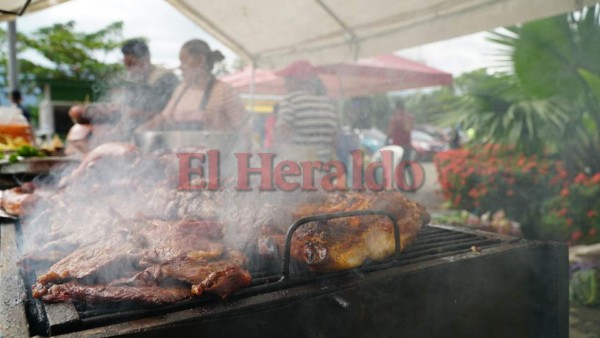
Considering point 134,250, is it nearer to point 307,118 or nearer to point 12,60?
point 307,118

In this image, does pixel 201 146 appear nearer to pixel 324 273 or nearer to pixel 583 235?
pixel 324 273

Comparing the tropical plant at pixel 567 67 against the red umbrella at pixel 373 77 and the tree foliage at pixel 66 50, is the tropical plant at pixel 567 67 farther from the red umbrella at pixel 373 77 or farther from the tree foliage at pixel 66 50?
the tree foliage at pixel 66 50

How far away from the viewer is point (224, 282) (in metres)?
1.63

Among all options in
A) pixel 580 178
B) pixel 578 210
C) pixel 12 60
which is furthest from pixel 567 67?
pixel 12 60

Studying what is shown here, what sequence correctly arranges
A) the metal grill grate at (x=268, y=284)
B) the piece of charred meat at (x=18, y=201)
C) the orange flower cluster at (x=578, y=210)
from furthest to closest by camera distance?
1. the orange flower cluster at (x=578, y=210)
2. the piece of charred meat at (x=18, y=201)
3. the metal grill grate at (x=268, y=284)

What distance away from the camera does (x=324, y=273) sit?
1915mm

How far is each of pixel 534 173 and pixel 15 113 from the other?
22.1 feet

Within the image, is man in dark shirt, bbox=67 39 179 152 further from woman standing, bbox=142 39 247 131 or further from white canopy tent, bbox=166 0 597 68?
white canopy tent, bbox=166 0 597 68

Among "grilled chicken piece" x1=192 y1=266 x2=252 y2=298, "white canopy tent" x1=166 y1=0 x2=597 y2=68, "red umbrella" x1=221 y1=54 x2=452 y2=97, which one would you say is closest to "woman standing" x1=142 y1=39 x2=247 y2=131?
"white canopy tent" x1=166 y1=0 x2=597 y2=68

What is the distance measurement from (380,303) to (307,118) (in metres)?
3.95

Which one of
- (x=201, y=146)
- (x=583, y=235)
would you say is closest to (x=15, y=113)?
(x=201, y=146)

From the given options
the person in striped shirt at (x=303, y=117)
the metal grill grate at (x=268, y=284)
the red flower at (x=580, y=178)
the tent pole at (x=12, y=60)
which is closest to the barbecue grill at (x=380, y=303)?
the metal grill grate at (x=268, y=284)

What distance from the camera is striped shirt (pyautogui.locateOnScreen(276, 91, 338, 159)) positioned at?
560 cm

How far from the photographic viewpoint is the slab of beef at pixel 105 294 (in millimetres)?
1532
